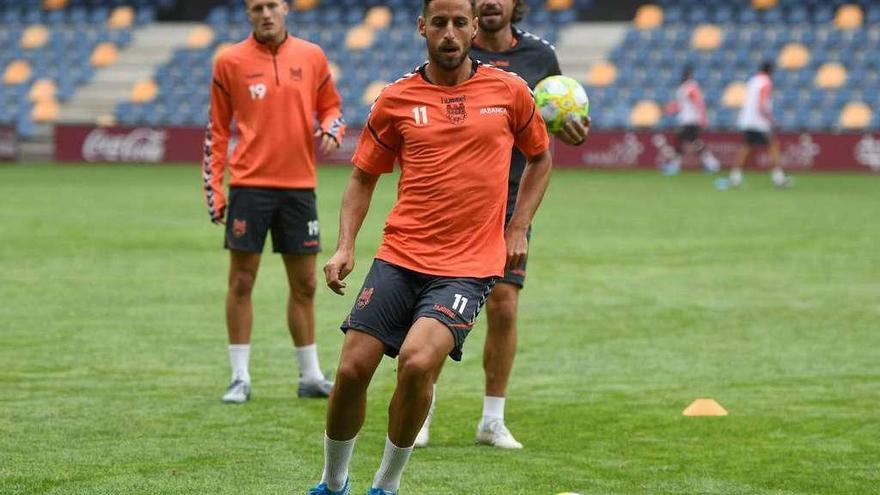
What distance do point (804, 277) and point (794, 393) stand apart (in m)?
5.59

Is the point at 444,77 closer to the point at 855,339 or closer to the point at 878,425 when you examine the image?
the point at 878,425

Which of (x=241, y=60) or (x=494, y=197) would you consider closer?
(x=494, y=197)

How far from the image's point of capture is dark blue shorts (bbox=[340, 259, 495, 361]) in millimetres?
6012

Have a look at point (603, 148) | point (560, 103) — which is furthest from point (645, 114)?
point (560, 103)

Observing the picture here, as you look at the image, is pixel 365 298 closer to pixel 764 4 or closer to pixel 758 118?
pixel 758 118

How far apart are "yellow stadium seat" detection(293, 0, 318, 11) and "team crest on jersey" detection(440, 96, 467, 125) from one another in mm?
38140

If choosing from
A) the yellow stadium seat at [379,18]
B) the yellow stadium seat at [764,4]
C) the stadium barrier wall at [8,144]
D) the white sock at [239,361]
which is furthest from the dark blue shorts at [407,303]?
the yellow stadium seat at [379,18]

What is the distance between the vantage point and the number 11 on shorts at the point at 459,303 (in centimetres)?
602

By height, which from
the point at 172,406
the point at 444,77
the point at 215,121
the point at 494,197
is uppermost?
the point at 444,77

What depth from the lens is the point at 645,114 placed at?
36.8 meters

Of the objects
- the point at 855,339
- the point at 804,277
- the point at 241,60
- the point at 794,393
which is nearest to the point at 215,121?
the point at 241,60

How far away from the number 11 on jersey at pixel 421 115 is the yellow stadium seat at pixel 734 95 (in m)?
31.2

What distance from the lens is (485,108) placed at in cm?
623

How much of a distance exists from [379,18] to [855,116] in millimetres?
13599
